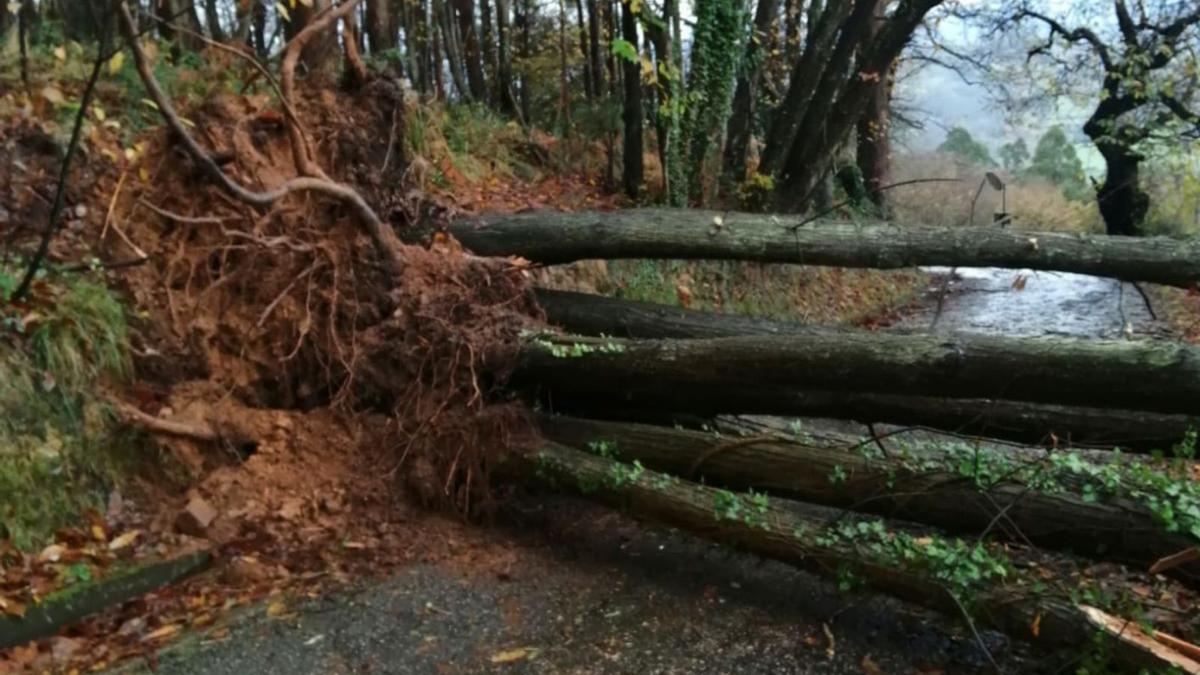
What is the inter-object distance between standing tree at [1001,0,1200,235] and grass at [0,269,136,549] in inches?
493

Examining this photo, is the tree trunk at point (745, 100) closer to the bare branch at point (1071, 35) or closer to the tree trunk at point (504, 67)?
the tree trunk at point (504, 67)

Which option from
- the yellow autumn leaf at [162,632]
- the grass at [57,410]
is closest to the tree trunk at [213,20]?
the grass at [57,410]

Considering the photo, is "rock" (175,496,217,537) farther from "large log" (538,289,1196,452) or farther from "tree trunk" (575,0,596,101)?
"tree trunk" (575,0,596,101)

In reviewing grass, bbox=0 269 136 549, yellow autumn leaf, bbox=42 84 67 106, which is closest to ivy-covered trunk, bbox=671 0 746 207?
yellow autumn leaf, bbox=42 84 67 106

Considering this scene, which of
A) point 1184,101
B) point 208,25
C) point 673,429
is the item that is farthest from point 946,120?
point 673,429

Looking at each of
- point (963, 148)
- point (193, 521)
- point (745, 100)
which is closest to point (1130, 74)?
point (745, 100)

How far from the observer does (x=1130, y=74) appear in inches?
550

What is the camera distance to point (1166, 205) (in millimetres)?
17078

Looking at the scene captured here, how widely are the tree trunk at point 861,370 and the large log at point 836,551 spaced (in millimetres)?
573

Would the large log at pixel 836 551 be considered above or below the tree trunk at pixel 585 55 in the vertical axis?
below

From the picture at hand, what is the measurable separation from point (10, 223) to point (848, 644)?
535 cm

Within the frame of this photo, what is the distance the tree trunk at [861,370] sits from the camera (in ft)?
13.4

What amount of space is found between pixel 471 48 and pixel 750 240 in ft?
26.7

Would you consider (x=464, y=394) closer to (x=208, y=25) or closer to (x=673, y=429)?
(x=673, y=429)
